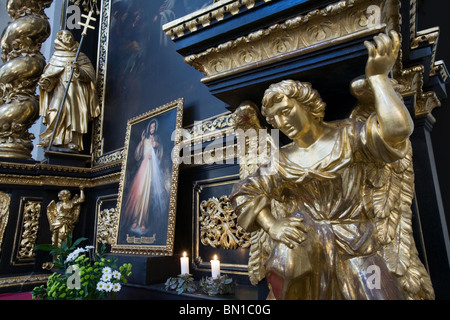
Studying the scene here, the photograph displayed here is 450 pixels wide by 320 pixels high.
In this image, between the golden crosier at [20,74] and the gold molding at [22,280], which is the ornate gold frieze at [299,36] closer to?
the gold molding at [22,280]

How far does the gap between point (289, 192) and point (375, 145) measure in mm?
380

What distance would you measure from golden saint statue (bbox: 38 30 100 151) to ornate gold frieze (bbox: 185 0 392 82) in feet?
10.1

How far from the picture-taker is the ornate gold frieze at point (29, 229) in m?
3.43

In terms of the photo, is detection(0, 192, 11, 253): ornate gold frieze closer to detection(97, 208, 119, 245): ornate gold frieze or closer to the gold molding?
the gold molding

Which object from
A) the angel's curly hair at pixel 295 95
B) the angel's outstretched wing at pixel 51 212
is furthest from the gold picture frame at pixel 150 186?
the angel's curly hair at pixel 295 95

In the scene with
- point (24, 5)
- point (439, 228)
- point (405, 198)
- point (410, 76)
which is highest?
point (24, 5)

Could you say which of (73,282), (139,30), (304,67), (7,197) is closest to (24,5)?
(139,30)

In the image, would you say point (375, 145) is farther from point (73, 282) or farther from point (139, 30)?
point (139, 30)

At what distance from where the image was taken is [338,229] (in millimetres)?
1102

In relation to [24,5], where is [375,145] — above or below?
below

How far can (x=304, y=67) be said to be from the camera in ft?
4.04

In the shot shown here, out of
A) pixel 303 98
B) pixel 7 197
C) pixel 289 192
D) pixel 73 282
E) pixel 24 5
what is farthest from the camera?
pixel 24 5

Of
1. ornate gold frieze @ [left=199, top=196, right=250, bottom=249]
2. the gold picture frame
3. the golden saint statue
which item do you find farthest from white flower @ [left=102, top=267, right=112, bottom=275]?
the golden saint statue

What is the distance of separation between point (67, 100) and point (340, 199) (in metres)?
3.88
